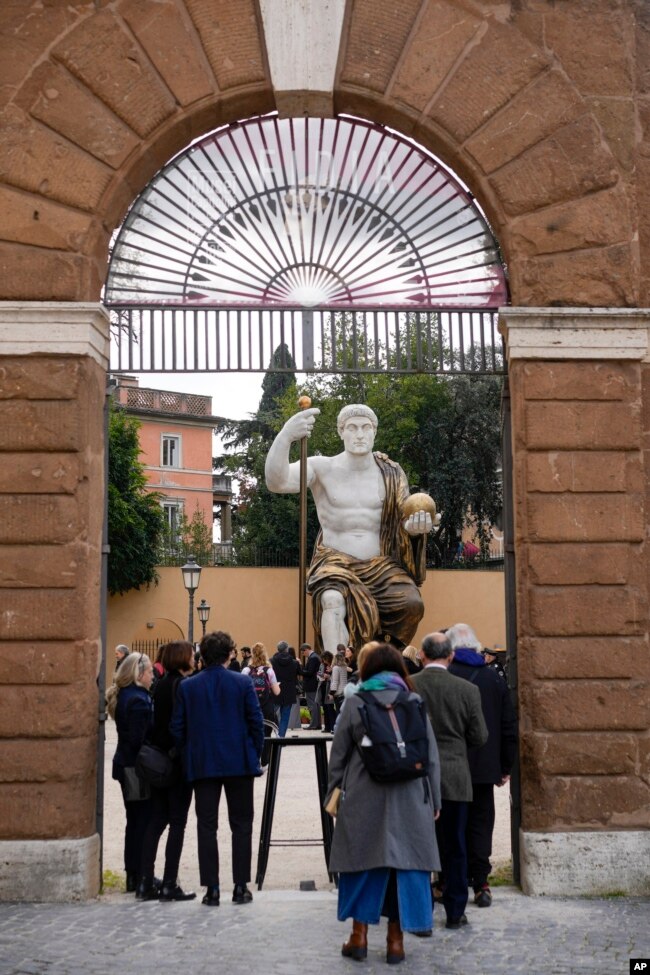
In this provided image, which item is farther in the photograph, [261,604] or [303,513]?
[261,604]

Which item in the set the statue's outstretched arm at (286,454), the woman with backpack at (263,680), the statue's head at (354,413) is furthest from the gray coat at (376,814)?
the woman with backpack at (263,680)

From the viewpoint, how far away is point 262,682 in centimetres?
1316

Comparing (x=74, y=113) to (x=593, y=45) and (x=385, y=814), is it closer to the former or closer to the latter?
(x=593, y=45)

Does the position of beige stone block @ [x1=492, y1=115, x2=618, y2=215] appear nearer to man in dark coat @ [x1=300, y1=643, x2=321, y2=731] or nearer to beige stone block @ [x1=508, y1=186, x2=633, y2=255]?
beige stone block @ [x1=508, y1=186, x2=633, y2=255]

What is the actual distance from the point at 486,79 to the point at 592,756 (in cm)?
370

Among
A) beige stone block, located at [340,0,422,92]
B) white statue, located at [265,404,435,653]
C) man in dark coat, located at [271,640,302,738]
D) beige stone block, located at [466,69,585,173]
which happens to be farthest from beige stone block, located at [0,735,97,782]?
man in dark coat, located at [271,640,302,738]

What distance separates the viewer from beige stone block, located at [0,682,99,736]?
237 inches

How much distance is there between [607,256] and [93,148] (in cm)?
286

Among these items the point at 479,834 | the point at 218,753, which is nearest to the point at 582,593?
the point at 479,834

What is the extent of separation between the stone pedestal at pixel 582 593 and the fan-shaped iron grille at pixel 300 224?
4.33 ft

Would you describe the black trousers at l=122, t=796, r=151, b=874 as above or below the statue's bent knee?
below

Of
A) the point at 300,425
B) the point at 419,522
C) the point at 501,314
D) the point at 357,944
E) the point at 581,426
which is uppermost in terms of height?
the point at 501,314

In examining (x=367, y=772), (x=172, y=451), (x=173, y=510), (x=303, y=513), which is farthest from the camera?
(x=173, y=510)

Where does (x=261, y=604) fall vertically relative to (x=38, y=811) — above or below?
above
